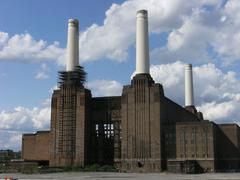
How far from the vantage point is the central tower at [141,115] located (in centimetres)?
9788

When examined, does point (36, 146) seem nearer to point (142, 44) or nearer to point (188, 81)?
A: point (142, 44)

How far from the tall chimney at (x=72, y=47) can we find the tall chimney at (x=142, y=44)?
51.6 ft

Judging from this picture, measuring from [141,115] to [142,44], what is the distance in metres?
15.4

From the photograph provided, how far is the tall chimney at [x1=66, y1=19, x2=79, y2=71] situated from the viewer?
107 meters

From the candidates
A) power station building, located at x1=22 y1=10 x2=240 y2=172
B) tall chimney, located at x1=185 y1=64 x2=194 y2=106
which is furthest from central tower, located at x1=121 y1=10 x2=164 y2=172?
tall chimney, located at x1=185 y1=64 x2=194 y2=106

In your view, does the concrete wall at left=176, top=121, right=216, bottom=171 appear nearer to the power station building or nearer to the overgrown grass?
the power station building

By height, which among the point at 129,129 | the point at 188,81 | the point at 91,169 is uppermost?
the point at 188,81

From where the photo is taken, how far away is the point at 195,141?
99125mm

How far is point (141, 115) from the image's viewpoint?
99.8 metres

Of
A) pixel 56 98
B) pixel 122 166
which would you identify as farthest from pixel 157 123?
pixel 56 98

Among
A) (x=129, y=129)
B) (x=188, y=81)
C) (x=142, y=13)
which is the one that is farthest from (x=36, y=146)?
(x=188, y=81)

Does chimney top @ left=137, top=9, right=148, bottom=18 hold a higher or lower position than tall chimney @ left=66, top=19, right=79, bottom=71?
higher

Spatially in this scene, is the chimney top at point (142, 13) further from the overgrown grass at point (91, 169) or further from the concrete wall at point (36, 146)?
the concrete wall at point (36, 146)

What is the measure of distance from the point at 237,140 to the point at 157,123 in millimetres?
30524
